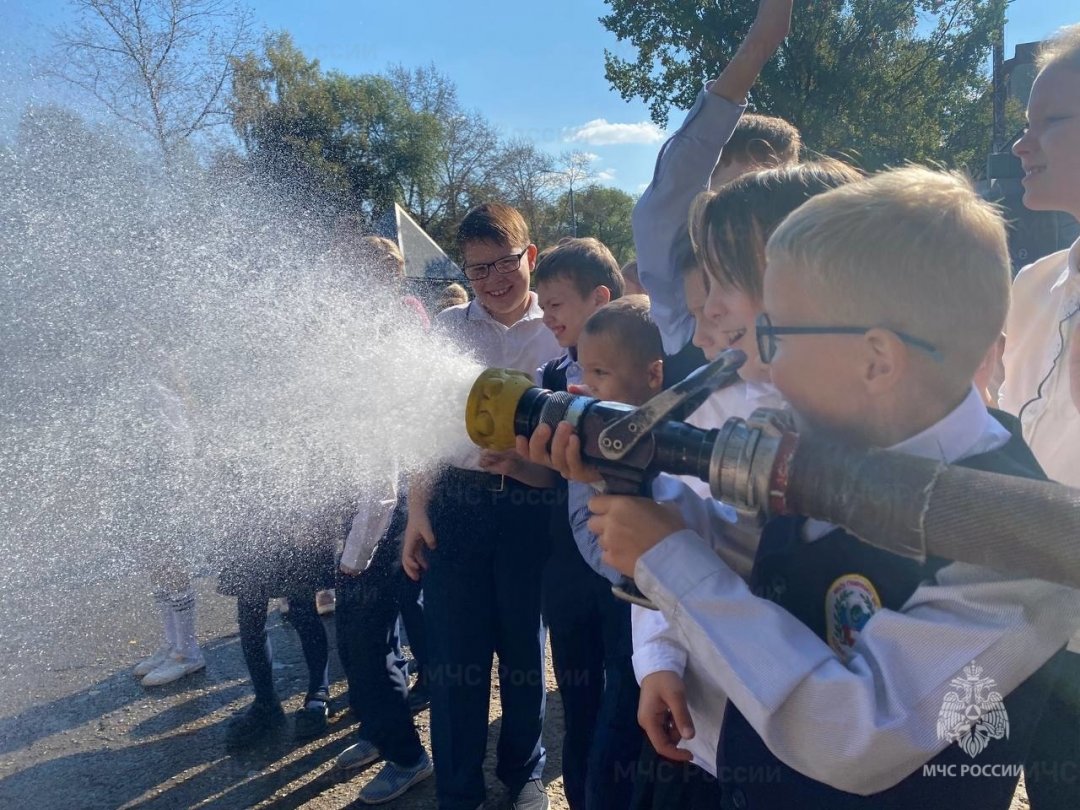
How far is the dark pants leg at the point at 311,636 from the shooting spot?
417 cm

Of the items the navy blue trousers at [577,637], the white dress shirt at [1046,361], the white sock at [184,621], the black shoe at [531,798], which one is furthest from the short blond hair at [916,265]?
the white sock at [184,621]

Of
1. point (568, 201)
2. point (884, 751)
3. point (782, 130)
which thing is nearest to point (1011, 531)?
point (884, 751)

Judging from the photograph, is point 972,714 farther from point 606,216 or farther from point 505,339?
point 606,216

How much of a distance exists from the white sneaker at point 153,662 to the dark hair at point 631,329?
3.82 m

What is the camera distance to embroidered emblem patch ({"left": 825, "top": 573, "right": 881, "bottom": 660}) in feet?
4.30

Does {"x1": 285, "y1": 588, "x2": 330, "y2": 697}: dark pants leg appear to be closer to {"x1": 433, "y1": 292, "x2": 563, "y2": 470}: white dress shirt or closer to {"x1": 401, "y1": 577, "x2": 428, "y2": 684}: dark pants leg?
{"x1": 401, "y1": 577, "x2": 428, "y2": 684}: dark pants leg

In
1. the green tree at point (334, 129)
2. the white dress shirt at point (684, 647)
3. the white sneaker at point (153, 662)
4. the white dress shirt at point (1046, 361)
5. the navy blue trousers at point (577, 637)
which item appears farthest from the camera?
the green tree at point (334, 129)

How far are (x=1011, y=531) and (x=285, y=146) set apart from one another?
24417 mm

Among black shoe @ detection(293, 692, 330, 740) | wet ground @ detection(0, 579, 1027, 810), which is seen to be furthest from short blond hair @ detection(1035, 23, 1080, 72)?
black shoe @ detection(293, 692, 330, 740)

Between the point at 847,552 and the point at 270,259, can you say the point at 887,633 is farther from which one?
the point at 270,259

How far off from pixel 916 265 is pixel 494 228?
249 cm

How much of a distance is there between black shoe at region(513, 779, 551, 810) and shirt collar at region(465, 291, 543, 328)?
206 cm

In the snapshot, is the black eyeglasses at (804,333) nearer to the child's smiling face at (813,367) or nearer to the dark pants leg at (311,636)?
the child's smiling face at (813,367)

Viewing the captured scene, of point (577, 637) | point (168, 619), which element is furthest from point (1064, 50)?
point (168, 619)
